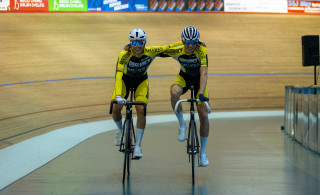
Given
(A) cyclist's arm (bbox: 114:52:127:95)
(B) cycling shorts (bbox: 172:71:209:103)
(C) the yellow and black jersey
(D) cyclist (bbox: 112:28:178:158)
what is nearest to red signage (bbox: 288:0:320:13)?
(B) cycling shorts (bbox: 172:71:209:103)

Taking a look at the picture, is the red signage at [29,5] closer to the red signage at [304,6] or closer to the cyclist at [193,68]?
the red signage at [304,6]

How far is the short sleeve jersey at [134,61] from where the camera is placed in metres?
4.03

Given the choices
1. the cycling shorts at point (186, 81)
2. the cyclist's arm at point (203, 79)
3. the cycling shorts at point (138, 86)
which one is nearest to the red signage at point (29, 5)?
the cycling shorts at point (138, 86)

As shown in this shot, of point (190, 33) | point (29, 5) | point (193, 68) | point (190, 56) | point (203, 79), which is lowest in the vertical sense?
point (203, 79)

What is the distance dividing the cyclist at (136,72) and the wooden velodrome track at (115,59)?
4.59m

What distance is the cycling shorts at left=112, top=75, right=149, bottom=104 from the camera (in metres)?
4.26

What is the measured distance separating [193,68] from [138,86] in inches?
21.2

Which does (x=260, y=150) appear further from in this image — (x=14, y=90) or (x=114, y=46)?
(x=114, y=46)

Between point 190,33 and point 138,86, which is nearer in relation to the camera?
point 190,33

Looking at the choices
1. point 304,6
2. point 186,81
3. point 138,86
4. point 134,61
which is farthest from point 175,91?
point 304,6

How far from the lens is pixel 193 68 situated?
430cm

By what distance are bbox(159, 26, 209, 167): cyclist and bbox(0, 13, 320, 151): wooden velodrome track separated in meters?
4.71

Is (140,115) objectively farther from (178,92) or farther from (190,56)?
(190,56)

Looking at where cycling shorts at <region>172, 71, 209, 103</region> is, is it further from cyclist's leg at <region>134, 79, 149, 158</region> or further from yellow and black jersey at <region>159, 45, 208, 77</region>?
cyclist's leg at <region>134, 79, 149, 158</region>
